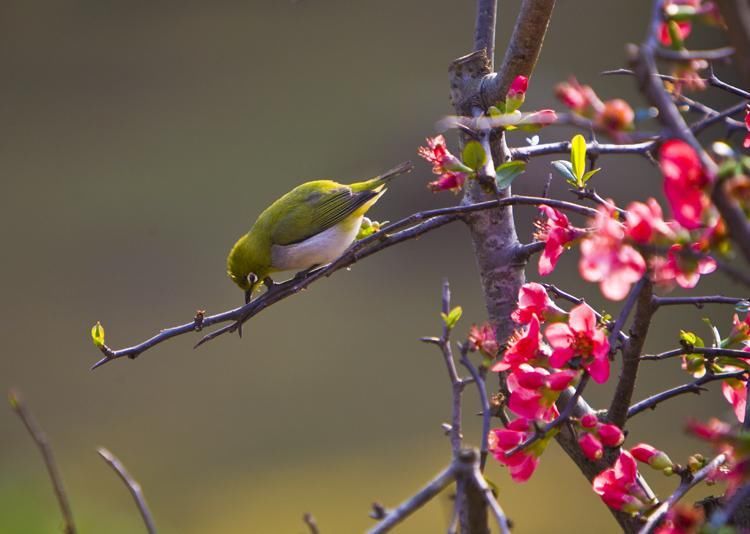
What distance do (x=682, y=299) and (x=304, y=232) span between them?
5.41 ft

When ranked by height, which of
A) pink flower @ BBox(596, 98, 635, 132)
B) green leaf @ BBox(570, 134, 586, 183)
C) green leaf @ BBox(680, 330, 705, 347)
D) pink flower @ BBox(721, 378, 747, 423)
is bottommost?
pink flower @ BBox(721, 378, 747, 423)

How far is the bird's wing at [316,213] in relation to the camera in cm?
245

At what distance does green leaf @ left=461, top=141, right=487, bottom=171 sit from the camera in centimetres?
90

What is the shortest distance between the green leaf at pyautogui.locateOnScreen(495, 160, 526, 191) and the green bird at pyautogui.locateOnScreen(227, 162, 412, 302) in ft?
4.84

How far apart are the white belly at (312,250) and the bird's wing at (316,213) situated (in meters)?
0.02

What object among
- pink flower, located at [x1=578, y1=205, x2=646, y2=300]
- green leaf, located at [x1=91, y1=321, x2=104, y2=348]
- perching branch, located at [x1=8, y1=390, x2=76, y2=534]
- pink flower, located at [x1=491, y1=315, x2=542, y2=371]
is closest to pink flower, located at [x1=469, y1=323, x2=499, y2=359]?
pink flower, located at [x1=491, y1=315, x2=542, y2=371]

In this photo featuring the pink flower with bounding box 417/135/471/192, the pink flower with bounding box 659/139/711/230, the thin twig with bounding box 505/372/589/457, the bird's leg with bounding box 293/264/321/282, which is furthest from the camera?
the bird's leg with bounding box 293/264/321/282

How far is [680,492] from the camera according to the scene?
32.3 inches

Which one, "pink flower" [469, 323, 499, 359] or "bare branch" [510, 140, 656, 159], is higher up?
"bare branch" [510, 140, 656, 159]

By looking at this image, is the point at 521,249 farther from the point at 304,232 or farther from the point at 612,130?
the point at 304,232

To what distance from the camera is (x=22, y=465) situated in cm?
389

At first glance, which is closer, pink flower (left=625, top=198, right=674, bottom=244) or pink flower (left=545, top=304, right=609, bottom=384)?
pink flower (left=625, top=198, right=674, bottom=244)

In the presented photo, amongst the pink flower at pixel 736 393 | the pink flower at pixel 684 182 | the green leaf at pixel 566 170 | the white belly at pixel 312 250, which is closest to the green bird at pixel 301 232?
the white belly at pixel 312 250

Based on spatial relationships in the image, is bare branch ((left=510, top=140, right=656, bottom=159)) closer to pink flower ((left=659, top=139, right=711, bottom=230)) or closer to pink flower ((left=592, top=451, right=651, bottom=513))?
pink flower ((left=659, top=139, right=711, bottom=230))
